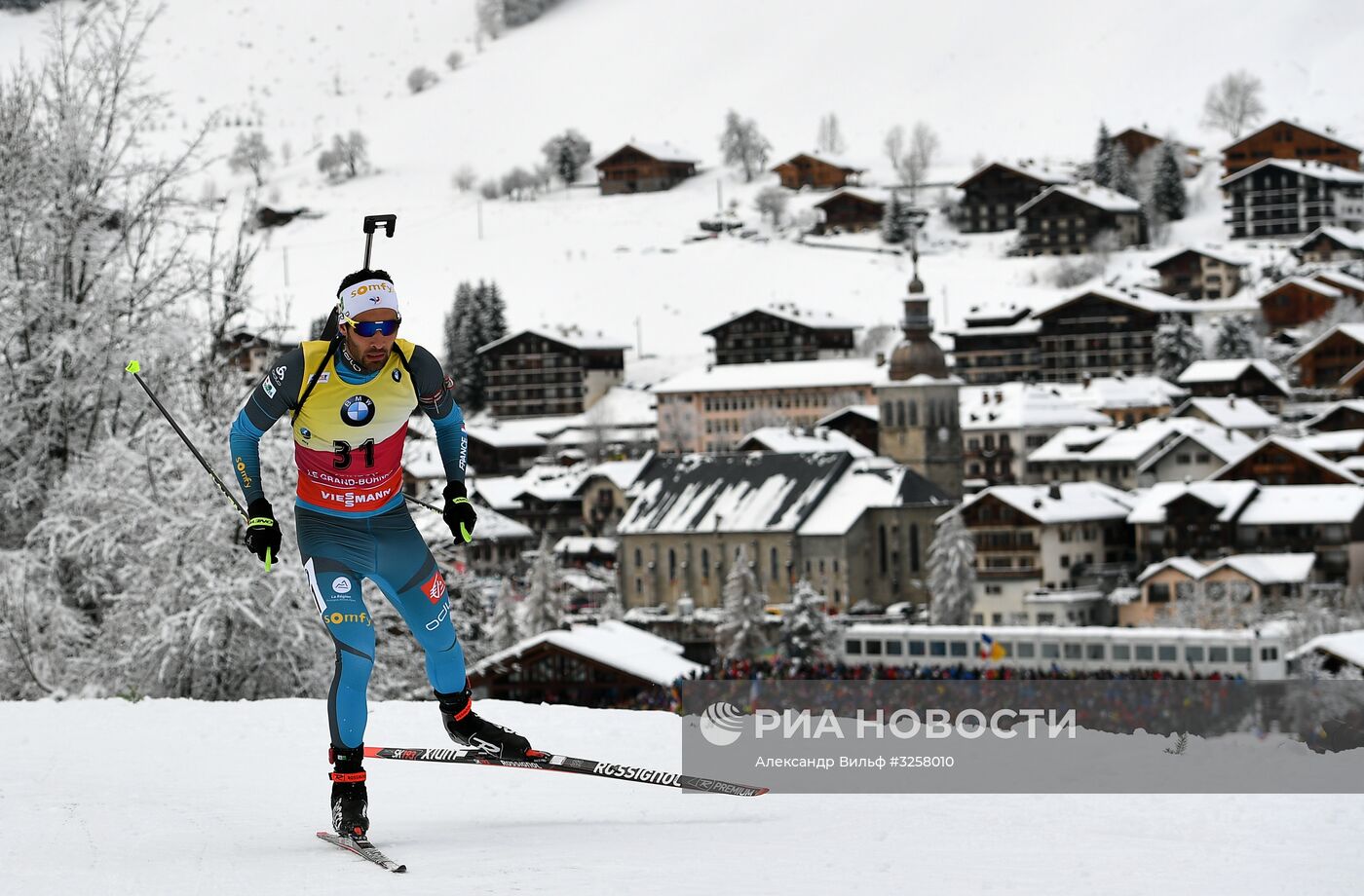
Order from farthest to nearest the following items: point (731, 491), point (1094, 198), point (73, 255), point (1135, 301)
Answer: point (1094, 198) < point (1135, 301) < point (731, 491) < point (73, 255)

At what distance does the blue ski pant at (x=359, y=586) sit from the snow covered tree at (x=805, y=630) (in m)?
48.0

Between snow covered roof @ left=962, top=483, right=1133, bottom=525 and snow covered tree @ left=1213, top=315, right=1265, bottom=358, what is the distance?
32.0m

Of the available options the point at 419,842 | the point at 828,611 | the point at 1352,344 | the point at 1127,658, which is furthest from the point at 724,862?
the point at 1352,344

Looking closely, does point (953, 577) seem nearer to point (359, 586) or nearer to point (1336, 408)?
point (1336, 408)

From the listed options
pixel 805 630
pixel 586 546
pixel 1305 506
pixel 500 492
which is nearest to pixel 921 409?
pixel 586 546

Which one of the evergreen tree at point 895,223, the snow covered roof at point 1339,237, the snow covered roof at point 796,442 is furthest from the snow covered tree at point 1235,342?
the evergreen tree at point 895,223

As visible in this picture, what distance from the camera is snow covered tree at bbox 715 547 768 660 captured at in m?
61.5

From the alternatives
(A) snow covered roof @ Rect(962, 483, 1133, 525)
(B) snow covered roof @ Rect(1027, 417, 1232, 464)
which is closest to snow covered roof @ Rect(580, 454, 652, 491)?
(B) snow covered roof @ Rect(1027, 417, 1232, 464)

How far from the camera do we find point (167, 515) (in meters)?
18.5

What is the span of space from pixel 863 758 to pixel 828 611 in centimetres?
6818

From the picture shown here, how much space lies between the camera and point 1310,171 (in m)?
135

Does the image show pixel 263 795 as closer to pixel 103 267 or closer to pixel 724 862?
pixel 724 862

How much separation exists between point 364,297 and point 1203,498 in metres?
66.4

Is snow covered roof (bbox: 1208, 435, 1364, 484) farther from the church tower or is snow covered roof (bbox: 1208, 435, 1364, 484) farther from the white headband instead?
the white headband
